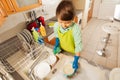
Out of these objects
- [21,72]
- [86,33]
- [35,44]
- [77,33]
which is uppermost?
[77,33]

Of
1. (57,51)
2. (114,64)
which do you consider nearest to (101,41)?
(114,64)

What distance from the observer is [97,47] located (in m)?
2.45

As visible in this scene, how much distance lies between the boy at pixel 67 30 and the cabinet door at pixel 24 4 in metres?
0.34

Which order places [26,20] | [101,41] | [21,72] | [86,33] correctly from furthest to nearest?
[86,33]
[101,41]
[26,20]
[21,72]

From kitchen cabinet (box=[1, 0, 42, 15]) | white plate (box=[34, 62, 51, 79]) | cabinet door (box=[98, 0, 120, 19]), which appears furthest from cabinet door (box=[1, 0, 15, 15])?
cabinet door (box=[98, 0, 120, 19])

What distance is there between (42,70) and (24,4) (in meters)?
0.69

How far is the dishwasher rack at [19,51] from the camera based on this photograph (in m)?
0.89

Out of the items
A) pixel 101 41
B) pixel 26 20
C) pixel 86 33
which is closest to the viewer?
pixel 26 20

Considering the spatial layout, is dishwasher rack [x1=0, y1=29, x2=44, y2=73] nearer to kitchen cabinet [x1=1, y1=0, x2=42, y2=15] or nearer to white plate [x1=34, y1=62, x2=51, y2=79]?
white plate [x1=34, y1=62, x2=51, y2=79]

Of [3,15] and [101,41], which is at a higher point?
[3,15]

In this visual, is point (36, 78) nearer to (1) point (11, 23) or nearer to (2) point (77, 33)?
(2) point (77, 33)

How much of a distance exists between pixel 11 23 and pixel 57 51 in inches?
30.1

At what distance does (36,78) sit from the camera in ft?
2.31

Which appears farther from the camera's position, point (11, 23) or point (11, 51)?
point (11, 23)
